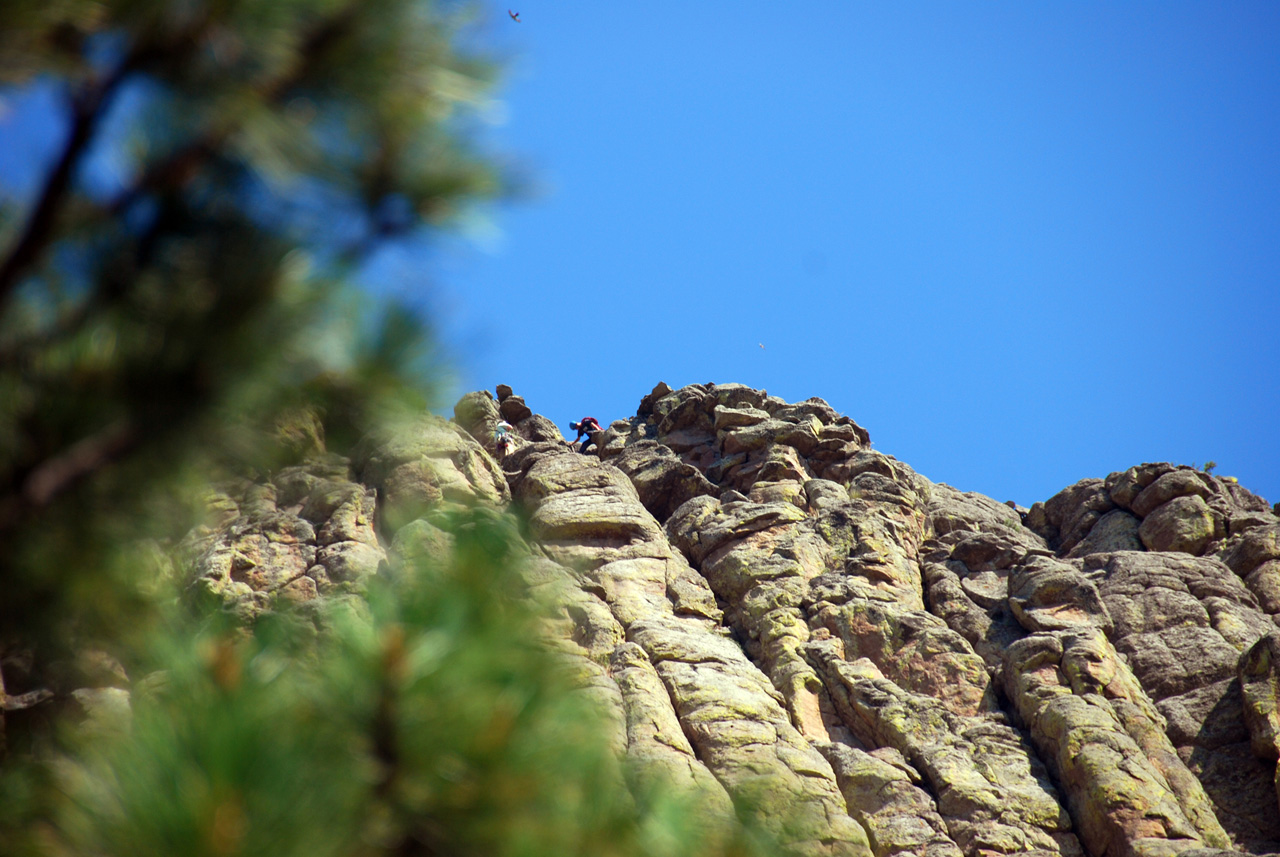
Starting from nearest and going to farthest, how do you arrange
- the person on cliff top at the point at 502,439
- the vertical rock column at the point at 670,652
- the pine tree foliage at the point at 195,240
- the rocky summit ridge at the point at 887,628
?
the pine tree foliage at the point at 195,240 < the vertical rock column at the point at 670,652 < the rocky summit ridge at the point at 887,628 < the person on cliff top at the point at 502,439

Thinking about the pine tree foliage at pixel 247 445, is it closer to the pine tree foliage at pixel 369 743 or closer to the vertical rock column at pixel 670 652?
the pine tree foliage at pixel 369 743

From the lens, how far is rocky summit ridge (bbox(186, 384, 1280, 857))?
19.4 meters

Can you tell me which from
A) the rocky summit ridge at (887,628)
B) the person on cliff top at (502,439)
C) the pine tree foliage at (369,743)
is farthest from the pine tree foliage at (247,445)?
the person on cliff top at (502,439)

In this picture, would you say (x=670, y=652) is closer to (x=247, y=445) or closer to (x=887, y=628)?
(x=887, y=628)

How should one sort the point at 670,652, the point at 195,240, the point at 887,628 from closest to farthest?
the point at 195,240 → the point at 670,652 → the point at 887,628

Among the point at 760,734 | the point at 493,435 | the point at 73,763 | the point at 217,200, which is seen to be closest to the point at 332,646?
the point at 73,763

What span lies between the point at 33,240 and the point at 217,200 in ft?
3.00

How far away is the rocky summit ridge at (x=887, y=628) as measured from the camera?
63.7 ft

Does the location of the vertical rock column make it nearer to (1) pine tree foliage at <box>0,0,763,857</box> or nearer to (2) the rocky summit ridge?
(2) the rocky summit ridge

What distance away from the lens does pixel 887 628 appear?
24.1 metres

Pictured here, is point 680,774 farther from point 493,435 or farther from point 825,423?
point 825,423

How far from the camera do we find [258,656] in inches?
137

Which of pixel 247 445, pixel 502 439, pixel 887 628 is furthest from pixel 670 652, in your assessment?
pixel 247 445

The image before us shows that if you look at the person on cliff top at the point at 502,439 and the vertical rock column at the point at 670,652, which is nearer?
the vertical rock column at the point at 670,652
